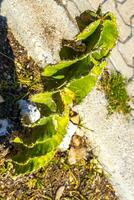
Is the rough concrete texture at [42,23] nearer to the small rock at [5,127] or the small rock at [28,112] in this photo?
the small rock at [28,112]

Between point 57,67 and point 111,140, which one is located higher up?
point 57,67

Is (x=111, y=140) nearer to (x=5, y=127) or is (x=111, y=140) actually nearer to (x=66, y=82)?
(x=5, y=127)

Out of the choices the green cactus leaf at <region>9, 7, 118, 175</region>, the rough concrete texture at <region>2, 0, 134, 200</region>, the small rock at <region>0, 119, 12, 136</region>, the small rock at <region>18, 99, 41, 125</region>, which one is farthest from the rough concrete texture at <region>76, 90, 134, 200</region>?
the green cactus leaf at <region>9, 7, 118, 175</region>

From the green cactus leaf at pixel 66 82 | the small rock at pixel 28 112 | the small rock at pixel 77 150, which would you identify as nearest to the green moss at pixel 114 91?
the small rock at pixel 77 150

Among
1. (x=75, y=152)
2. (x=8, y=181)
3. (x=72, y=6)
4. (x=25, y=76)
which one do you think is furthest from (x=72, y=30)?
(x=8, y=181)

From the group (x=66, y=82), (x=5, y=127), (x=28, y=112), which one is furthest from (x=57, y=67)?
(x=5, y=127)

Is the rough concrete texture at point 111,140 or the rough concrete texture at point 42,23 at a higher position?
the rough concrete texture at point 42,23
